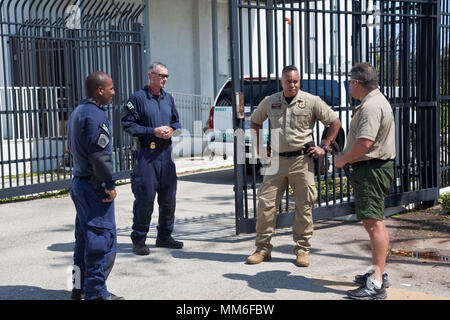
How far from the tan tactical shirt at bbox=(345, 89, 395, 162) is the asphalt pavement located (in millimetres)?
1176

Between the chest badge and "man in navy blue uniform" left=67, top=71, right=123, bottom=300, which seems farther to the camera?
the chest badge

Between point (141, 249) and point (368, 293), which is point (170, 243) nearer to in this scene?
point (141, 249)

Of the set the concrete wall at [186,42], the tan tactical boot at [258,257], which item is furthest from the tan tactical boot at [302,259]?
the concrete wall at [186,42]

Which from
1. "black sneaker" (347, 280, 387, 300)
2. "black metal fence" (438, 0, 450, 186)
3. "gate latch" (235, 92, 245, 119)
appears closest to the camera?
"black sneaker" (347, 280, 387, 300)

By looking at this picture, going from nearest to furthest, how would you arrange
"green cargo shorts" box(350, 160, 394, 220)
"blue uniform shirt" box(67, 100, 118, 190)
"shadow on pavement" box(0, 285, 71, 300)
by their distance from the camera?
"blue uniform shirt" box(67, 100, 118, 190)
"green cargo shorts" box(350, 160, 394, 220)
"shadow on pavement" box(0, 285, 71, 300)

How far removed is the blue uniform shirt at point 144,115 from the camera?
236 inches

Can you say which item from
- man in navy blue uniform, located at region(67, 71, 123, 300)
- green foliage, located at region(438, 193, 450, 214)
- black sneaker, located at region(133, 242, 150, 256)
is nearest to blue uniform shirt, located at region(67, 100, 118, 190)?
man in navy blue uniform, located at region(67, 71, 123, 300)

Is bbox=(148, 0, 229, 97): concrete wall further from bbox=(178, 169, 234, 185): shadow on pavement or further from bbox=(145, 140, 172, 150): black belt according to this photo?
bbox=(145, 140, 172, 150): black belt

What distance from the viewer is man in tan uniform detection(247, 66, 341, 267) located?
5695 mm

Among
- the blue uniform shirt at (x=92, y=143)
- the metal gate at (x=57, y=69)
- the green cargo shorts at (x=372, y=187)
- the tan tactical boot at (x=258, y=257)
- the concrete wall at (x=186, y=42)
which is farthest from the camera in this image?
the concrete wall at (x=186, y=42)

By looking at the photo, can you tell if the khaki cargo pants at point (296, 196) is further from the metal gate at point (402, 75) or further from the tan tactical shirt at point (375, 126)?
the metal gate at point (402, 75)
